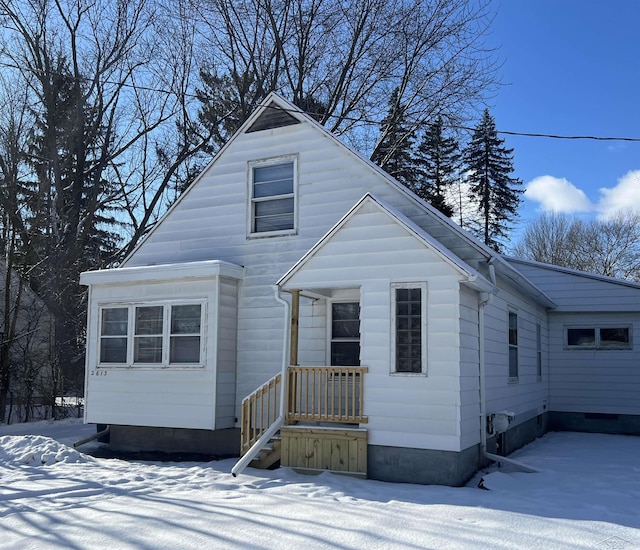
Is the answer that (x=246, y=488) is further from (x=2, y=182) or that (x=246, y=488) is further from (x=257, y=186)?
(x=2, y=182)

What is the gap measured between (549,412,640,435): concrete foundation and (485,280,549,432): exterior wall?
23.4 inches

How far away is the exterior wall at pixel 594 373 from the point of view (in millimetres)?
15250

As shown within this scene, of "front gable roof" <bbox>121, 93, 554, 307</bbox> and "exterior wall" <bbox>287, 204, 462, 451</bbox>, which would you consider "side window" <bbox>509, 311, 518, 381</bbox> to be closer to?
"front gable roof" <bbox>121, 93, 554, 307</bbox>

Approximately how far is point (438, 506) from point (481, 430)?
2.80 m

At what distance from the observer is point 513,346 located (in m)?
12.1

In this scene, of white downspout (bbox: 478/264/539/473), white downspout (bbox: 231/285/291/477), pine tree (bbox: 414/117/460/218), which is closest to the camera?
white downspout (bbox: 231/285/291/477)

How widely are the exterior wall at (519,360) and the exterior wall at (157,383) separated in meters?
4.51

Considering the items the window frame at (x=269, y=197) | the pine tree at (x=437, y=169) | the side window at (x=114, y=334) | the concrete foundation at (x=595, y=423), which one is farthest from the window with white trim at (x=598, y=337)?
the pine tree at (x=437, y=169)

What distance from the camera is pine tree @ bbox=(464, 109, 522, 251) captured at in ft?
119

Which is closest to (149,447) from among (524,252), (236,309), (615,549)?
(236,309)

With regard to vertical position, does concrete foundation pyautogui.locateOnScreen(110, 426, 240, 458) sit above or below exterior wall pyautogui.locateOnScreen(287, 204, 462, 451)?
below

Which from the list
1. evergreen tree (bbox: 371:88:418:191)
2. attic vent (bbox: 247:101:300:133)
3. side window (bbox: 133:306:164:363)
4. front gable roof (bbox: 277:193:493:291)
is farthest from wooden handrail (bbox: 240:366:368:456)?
evergreen tree (bbox: 371:88:418:191)

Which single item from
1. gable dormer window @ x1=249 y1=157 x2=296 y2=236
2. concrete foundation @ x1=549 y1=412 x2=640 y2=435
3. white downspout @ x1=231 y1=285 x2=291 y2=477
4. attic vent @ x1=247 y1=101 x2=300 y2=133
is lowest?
concrete foundation @ x1=549 y1=412 x2=640 y2=435

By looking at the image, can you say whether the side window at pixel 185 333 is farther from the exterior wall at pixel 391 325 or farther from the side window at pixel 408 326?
the side window at pixel 408 326
